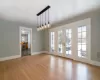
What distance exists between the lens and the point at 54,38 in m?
5.59

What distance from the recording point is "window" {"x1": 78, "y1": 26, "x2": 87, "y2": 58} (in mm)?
3798

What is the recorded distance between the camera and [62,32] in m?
4.97

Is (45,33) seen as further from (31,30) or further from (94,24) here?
(94,24)

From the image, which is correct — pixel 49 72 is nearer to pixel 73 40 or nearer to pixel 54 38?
pixel 73 40

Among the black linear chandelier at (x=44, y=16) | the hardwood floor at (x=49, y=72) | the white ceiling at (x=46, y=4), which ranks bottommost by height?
the hardwood floor at (x=49, y=72)

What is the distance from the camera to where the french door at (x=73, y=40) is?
372 centimetres

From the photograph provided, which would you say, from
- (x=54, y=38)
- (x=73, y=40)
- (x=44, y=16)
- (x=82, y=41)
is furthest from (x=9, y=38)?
(x=82, y=41)

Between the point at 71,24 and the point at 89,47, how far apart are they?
1698mm

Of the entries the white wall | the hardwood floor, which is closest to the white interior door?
the hardwood floor

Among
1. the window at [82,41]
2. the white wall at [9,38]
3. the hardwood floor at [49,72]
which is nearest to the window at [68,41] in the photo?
the window at [82,41]

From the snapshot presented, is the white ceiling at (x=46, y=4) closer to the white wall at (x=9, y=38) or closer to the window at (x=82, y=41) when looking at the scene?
the window at (x=82, y=41)

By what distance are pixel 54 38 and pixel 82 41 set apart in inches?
87.7

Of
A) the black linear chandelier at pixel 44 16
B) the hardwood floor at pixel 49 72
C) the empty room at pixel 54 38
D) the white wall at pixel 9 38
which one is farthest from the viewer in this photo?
the white wall at pixel 9 38

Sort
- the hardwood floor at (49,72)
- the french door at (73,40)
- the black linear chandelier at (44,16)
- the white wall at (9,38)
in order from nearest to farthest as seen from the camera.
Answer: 1. the hardwood floor at (49,72)
2. the black linear chandelier at (44,16)
3. the french door at (73,40)
4. the white wall at (9,38)
